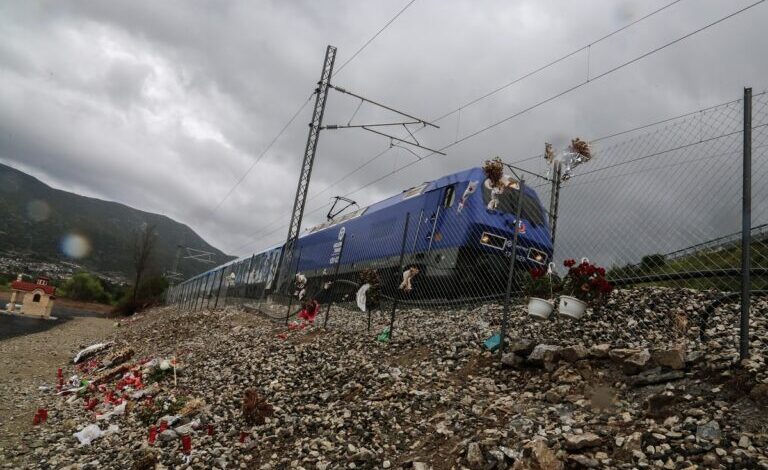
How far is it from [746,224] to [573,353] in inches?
75.0

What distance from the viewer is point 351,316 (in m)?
10.5

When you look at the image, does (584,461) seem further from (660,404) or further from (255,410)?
(255,410)

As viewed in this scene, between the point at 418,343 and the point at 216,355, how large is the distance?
4.43 metres

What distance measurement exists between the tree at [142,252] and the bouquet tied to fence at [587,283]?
53.4m

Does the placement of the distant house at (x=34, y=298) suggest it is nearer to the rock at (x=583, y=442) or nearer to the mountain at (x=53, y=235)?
the rock at (x=583, y=442)

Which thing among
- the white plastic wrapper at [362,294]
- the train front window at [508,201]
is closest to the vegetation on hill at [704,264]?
the train front window at [508,201]

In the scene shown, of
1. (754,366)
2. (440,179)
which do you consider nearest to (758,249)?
(754,366)

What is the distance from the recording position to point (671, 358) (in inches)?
154

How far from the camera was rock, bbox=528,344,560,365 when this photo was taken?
4.77 meters

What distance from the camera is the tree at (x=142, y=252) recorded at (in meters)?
51.9

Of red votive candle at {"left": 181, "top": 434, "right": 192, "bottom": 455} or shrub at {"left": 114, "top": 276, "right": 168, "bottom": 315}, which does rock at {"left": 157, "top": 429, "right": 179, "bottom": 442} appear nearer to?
red votive candle at {"left": 181, "top": 434, "right": 192, "bottom": 455}

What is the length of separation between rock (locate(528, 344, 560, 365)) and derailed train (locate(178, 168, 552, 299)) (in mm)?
2158

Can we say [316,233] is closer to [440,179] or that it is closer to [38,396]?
[440,179]

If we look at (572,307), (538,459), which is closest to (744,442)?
(538,459)
